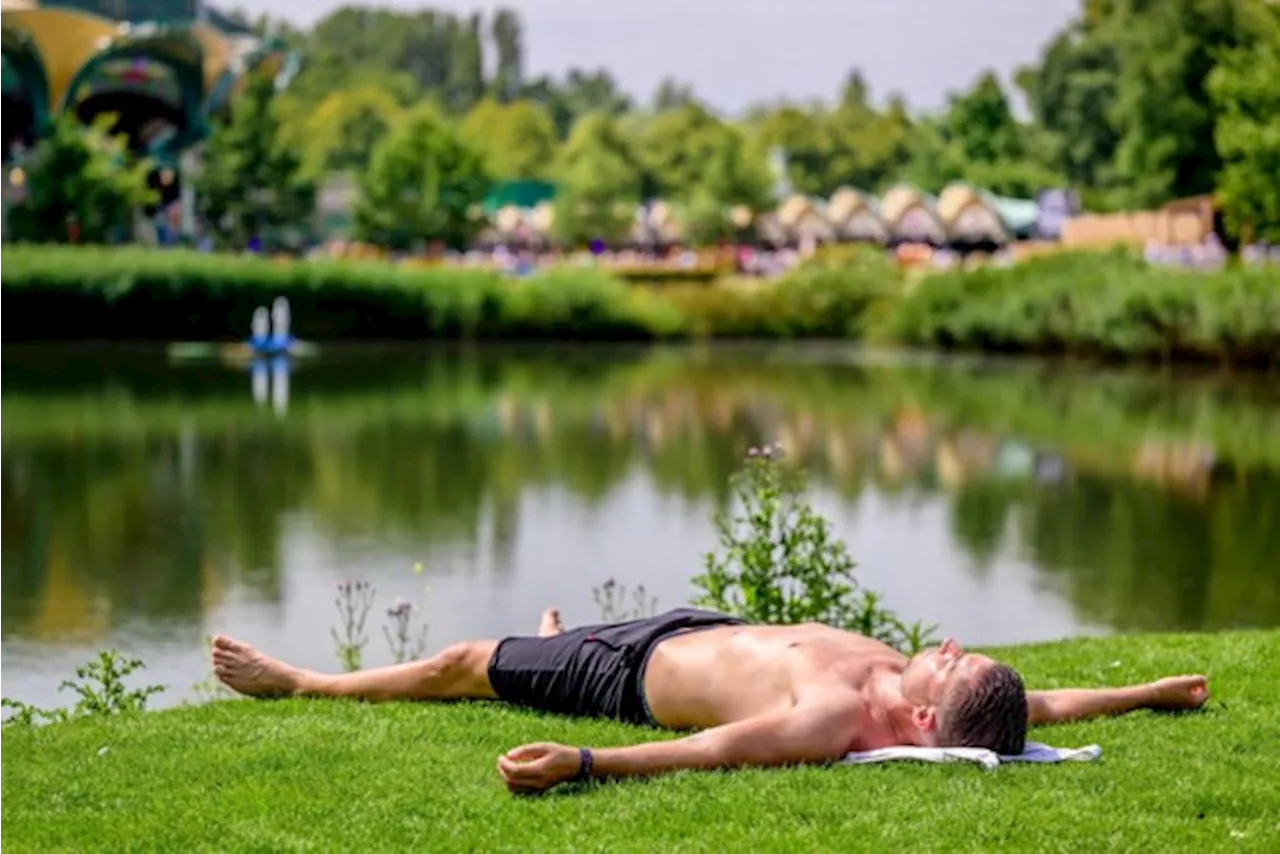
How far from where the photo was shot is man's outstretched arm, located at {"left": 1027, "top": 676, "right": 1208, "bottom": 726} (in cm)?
598

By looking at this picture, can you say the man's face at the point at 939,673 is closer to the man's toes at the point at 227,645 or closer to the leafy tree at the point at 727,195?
the man's toes at the point at 227,645

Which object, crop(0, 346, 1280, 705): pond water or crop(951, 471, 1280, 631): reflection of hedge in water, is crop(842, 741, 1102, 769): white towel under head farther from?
crop(951, 471, 1280, 631): reflection of hedge in water

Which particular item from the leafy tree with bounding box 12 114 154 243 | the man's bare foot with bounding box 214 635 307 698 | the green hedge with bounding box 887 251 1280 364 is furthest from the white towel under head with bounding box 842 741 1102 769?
the leafy tree with bounding box 12 114 154 243

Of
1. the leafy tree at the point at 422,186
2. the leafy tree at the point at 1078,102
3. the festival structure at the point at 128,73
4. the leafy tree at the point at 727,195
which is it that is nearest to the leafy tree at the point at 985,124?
the leafy tree at the point at 1078,102

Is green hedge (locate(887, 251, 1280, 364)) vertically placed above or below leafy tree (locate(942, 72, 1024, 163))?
below

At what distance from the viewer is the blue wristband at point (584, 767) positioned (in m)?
5.04

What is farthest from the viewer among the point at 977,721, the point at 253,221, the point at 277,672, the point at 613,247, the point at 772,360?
the point at 613,247

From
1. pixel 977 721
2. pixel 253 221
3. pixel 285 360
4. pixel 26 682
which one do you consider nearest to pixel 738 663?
pixel 977 721

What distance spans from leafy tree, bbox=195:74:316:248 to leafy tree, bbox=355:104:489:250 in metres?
2.49

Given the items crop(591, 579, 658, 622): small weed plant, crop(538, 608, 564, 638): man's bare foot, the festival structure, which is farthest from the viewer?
the festival structure

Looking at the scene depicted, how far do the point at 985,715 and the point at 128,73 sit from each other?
53.1m

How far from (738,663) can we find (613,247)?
63048mm

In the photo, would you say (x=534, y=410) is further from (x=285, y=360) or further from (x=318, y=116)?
(x=318, y=116)

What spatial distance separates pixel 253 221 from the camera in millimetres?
59312
